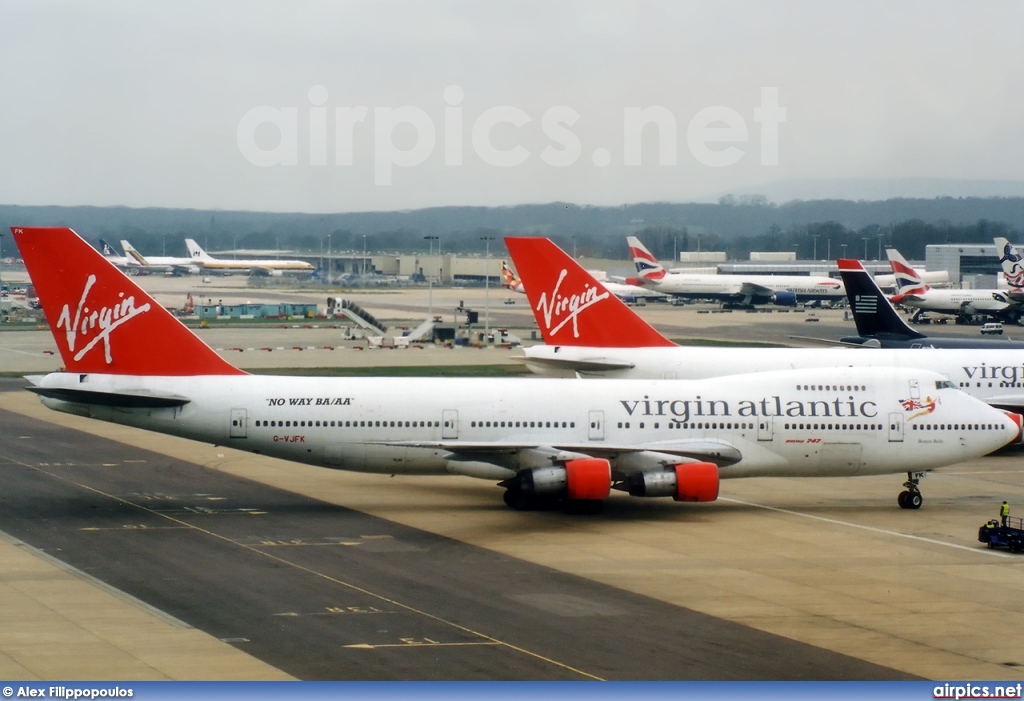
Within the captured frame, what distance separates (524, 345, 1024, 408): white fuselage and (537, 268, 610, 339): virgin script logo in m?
1.20

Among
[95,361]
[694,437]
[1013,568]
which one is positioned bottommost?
[1013,568]

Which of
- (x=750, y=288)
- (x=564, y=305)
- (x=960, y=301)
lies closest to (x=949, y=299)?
(x=960, y=301)

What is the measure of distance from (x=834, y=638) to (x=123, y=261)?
122261 mm

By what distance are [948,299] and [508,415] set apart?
102766 mm

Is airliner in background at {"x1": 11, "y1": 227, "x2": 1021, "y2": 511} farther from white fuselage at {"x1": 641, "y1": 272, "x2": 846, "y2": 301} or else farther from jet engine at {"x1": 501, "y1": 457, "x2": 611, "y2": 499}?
white fuselage at {"x1": 641, "y1": 272, "x2": 846, "y2": 301}

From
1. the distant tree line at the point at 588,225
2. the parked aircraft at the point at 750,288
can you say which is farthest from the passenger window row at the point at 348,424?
the parked aircraft at the point at 750,288

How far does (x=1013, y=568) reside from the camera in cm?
3316

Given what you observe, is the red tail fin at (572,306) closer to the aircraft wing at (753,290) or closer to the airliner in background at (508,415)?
the airliner in background at (508,415)

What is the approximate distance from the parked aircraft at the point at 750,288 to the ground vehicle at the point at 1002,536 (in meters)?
113

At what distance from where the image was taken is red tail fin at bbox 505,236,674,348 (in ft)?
183

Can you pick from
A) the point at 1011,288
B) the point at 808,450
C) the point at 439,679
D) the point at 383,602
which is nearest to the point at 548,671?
the point at 439,679

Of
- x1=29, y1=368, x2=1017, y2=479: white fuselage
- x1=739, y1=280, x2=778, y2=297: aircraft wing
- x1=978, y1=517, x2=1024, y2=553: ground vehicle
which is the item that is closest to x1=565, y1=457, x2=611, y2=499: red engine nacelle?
x1=29, y1=368, x2=1017, y2=479: white fuselage

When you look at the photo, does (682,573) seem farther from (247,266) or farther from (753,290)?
(247,266)

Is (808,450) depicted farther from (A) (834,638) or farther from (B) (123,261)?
(B) (123,261)
